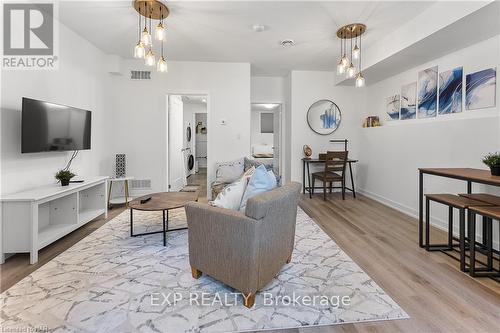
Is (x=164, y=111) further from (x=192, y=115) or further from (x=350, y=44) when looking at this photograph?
(x=192, y=115)

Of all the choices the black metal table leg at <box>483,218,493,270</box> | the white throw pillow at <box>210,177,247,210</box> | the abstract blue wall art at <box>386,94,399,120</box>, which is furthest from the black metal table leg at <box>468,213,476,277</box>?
the abstract blue wall art at <box>386,94,399,120</box>

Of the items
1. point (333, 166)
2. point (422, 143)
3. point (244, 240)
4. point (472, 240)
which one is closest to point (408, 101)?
point (422, 143)

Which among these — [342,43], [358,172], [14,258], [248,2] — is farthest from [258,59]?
[14,258]

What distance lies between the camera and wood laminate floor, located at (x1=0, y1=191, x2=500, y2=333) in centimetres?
157

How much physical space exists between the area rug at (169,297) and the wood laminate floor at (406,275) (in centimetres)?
10

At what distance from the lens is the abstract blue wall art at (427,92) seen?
3504mm

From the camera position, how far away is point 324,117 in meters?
5.54

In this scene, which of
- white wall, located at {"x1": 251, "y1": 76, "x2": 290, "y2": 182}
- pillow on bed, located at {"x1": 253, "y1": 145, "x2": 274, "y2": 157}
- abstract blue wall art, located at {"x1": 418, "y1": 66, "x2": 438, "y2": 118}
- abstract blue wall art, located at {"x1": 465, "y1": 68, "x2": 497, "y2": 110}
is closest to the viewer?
abstract blue wall art, located at {"x1": 465, "y1": 68, "x2": 497, "y2": 110}

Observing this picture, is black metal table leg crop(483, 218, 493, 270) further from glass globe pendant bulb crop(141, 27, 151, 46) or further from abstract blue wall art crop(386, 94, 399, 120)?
glass globe pendant bulb crop(141, 27, 151, 46)

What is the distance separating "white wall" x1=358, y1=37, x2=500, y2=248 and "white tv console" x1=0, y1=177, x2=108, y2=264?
14.8 feet

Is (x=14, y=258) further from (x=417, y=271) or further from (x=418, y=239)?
(x=418, y=239)

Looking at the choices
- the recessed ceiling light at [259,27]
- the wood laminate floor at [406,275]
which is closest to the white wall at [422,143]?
the wood laminate floor at [406,275]

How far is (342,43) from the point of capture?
3.94m

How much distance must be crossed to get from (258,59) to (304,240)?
3.37m
